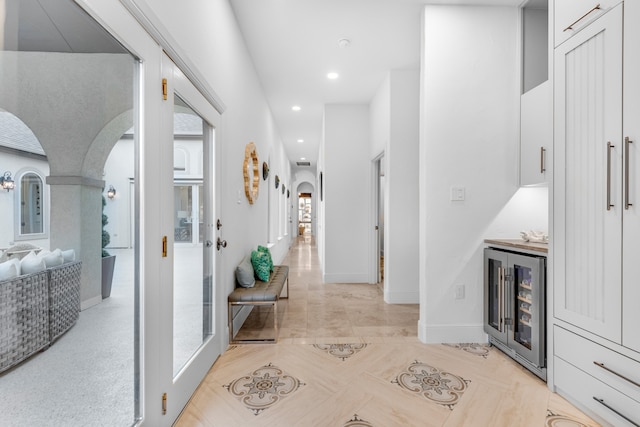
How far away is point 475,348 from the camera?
2.71 m

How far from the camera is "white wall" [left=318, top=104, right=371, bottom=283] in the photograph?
5.25 metres

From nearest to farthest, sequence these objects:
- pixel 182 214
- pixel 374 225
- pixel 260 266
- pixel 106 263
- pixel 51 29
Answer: pixel 51 29
pixel 106 263
pixel 182 214
pixel 260 266
pixel 374 225

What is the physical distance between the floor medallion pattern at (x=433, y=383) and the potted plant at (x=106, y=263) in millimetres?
1782

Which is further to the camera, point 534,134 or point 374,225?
point 374,225

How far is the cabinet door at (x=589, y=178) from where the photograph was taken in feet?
5.51

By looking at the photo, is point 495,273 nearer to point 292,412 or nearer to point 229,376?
point 292,412

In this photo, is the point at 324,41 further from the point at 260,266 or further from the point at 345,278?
the point at 345,278

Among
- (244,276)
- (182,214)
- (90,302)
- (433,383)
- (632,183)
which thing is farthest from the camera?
(244,276)

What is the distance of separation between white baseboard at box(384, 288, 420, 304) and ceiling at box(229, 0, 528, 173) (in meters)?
2.78

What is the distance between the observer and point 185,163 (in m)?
2.00

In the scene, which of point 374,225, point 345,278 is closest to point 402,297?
point 345,278

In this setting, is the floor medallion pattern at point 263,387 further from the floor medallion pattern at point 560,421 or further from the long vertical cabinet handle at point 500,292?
the long vertical cabinet handle at point 500,292

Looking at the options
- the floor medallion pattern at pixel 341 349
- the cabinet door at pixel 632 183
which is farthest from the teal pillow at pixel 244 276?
the cabinet door at pixel 632 183

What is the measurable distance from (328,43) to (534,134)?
7.03 ft
